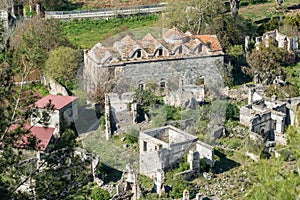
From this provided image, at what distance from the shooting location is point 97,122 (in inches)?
906

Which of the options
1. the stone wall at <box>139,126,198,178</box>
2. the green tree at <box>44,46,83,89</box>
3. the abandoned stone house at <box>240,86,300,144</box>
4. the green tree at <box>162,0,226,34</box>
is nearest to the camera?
the stone wall at <box>139,126,198,178</box>

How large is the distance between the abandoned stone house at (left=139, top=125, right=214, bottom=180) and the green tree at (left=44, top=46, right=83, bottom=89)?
20.7 feet

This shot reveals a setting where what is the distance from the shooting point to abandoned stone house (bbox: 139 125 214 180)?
19047 mm

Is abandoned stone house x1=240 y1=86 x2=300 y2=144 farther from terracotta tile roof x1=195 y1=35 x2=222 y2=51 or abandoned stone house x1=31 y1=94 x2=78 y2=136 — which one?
abandoned stone house x1=31 y1=94 x2=78 y2=136

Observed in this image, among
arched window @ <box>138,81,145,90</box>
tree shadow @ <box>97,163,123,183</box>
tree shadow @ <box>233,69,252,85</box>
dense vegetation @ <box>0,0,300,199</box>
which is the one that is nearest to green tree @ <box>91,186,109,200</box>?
dense vegetation @ <box>0,0,300,199</box>

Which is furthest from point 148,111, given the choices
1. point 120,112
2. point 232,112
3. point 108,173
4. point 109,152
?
point 108,173

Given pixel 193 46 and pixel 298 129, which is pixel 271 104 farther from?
pixel 298 129

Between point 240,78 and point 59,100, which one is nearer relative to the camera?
point 59,100

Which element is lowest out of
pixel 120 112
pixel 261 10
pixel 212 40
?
pixel 120 112

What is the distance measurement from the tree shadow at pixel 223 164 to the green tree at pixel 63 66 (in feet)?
26.6

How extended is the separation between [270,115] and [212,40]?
241 inches

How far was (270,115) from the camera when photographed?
851 inches

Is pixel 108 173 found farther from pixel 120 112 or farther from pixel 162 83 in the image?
pixel 162 83

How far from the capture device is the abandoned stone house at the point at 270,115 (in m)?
21.4
